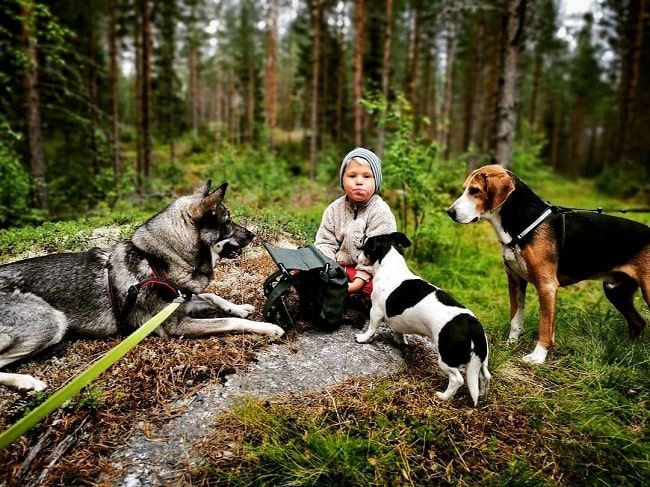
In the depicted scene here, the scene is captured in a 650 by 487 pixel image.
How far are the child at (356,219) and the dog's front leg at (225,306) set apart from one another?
104cm

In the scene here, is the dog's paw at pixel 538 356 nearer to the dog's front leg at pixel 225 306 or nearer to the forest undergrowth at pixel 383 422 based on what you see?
the forest undergrowth at pixel 383 422

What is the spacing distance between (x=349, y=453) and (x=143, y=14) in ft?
58.7

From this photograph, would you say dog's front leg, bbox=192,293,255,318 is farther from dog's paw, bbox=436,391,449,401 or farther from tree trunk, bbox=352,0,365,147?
tree trunk, bbox=352,0,365,147

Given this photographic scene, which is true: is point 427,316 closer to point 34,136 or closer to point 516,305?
point 516,305

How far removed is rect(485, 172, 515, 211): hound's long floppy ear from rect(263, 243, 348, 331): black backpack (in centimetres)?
156

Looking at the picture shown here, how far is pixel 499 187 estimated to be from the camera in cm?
338

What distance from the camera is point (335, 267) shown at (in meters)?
3.47

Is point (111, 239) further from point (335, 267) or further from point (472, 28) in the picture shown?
point (472, 28)

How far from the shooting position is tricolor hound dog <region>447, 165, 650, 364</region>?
3375 mm

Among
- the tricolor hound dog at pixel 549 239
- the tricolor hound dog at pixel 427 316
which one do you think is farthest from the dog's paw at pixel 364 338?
the tricolor hound dog at pixel 549 239

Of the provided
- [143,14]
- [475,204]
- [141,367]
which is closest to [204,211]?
[141,367]

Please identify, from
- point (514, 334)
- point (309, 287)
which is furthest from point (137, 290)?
point (514, 334)

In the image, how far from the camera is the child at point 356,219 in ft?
→ 12.6

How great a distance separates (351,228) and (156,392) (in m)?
2.36
